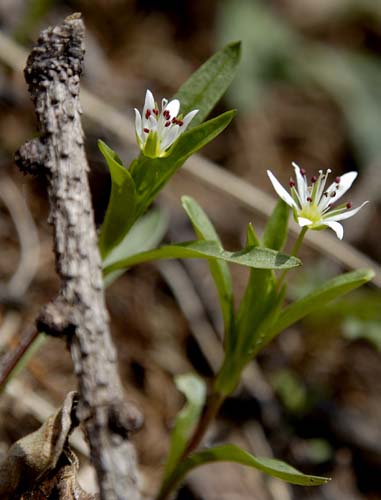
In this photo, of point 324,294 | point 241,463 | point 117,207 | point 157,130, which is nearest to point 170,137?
point 157,130

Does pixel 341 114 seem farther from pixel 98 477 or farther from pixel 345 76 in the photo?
pixel 98 477

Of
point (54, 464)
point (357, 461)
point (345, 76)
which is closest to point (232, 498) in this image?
point (357, 461)

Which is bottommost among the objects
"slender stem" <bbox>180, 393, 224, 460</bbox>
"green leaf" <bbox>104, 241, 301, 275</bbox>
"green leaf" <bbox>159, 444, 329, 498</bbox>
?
"green leaf" <bbox>159, 444, 329, 498</bbox>

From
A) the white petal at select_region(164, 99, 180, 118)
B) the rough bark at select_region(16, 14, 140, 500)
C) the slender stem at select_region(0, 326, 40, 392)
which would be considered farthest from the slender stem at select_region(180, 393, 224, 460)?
the white petal at select_region(164, 99, 180, 118)

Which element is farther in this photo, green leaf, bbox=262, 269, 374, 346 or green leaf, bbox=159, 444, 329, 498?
green leaf, bbox=262, 269, 374, 346

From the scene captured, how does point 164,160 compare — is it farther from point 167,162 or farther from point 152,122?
point 152,122

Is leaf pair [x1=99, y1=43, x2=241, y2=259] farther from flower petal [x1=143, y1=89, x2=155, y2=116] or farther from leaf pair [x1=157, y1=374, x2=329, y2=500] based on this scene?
leaf pair [x1=157, y1=374, x2=329, y2=500]
